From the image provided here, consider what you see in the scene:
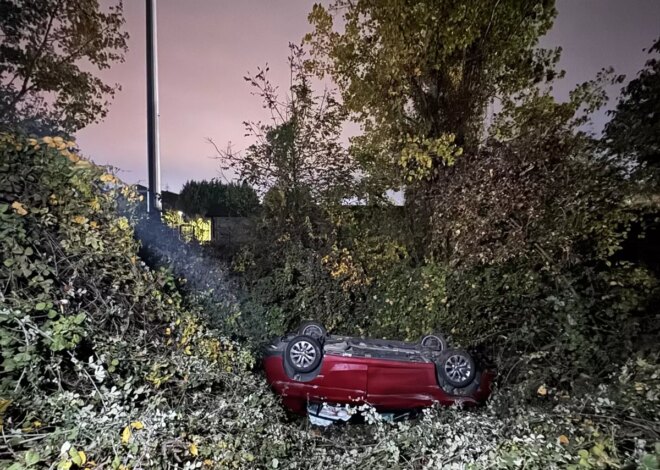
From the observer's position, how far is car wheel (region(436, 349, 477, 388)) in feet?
7.07

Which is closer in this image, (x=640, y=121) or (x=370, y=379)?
(x=640, y=121)

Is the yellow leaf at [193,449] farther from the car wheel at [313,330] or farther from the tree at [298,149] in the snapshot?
the tree at [298,149]

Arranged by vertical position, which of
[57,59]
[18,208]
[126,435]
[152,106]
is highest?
[57,59]

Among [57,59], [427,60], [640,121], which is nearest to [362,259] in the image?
[427,60]

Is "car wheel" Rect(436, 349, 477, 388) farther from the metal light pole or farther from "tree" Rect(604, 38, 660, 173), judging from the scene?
the metal light pole

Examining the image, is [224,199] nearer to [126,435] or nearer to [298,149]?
[298,149]

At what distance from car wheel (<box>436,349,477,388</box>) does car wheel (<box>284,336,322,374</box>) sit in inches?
27.3

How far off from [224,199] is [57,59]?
1.18m

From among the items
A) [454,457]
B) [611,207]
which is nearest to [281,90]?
[611,207]

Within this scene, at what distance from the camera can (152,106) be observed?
234cm

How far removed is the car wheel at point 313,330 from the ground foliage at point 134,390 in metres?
0.53

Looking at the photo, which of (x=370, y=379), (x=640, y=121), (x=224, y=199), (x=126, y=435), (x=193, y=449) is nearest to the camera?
(x=126, y=435)

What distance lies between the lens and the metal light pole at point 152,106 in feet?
7.53

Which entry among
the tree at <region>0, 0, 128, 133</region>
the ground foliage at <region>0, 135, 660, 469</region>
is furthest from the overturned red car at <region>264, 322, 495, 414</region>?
the tree at <region>0, 0, 128, 133</region>
